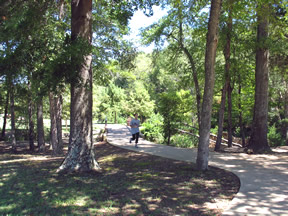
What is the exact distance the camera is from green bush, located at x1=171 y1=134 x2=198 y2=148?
17281 millimetres

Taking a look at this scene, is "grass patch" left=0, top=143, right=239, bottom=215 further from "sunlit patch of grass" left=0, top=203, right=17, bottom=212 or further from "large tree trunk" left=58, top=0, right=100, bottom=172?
"large tree trunk" left=58, top=0, right=100, bottom=172

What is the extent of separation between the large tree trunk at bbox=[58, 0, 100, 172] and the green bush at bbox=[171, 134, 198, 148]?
10.2 meters

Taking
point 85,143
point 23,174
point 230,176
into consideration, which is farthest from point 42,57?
point 230,176

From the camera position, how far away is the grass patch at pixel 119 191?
466cm

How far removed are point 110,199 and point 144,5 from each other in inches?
291

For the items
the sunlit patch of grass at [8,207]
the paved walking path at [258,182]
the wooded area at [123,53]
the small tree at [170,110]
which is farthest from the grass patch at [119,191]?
the small tree at [170,110]

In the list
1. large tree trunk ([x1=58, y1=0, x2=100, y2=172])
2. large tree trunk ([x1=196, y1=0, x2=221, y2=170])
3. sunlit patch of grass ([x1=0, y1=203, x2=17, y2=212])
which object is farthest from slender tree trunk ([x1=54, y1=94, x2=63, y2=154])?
sunlit patch of grass ([x1=0, y1=203, x2=17, y2=212])

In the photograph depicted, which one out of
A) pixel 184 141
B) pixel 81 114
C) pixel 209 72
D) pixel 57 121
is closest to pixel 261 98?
pixel 209 72

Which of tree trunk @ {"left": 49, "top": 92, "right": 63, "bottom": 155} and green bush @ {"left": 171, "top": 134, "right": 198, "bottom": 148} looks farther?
green bush @ {"left": 171, "top": 134, "right": 198, "bottom": 148}

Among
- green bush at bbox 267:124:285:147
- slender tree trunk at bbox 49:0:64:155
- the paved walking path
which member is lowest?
green bush at bbox 267:124:285:147

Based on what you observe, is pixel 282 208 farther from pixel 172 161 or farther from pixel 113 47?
pixel 113 47

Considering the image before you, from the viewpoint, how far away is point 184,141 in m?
17.9

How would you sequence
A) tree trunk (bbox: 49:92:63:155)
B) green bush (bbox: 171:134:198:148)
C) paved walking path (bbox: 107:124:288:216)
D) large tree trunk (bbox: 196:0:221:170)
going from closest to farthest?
paved walking path (bbox: 107:124:288:216)
large tree trunk (bbox: 196:0:221:170)
tree trunk (bbox: 49:92:63:155)
green bush (bbox: 171:134:198:148)

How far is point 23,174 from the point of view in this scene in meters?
7.55
